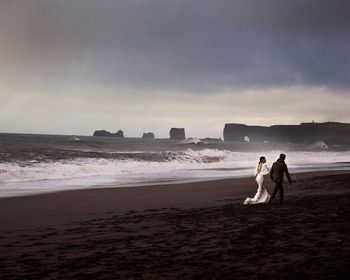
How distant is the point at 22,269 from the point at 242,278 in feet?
10.0

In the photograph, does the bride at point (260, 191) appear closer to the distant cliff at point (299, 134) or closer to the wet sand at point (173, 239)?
the wet sand at point (173, 239)

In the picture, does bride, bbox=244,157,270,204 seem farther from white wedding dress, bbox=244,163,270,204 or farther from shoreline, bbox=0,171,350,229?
shoreline, bbox=0,171,350,229

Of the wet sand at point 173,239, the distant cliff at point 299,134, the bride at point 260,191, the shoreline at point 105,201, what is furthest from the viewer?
the distant cliff at point 299,134

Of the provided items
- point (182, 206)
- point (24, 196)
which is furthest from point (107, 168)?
point (182, 206)

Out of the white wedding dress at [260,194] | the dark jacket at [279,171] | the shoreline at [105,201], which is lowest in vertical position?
the shoreline at [105,201]

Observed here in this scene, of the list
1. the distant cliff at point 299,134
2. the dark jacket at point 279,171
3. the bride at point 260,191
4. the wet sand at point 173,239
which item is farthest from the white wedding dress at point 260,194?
the distant cliff at point 299,134

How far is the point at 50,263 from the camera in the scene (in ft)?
21.7

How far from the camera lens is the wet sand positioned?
593cm

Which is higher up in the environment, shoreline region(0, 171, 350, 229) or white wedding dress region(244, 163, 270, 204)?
white wedding dress region(244, 163, 270, 204)

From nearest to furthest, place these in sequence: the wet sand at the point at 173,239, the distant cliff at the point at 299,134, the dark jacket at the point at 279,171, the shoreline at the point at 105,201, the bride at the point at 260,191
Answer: the wet sand at the point at 173,239 → the shoreline at the point at 105,201 → the bride at the point at 260,191 → the dark jacket at the point at 279,171 → the distant cliff at the point at 299,134

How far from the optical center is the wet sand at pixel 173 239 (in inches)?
Answer: 233

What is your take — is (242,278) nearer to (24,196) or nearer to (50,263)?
(50,263)

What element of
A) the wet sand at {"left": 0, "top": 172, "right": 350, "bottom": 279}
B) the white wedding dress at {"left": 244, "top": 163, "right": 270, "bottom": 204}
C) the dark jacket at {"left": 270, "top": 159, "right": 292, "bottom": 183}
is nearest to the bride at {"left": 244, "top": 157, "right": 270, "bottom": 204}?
the white wedding dress at {"left": 244, "top": 163, "right": 270, "bottom": 204}

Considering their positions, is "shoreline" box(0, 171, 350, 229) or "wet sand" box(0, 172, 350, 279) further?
"shoreline" box(0, 171, 350, 229)
